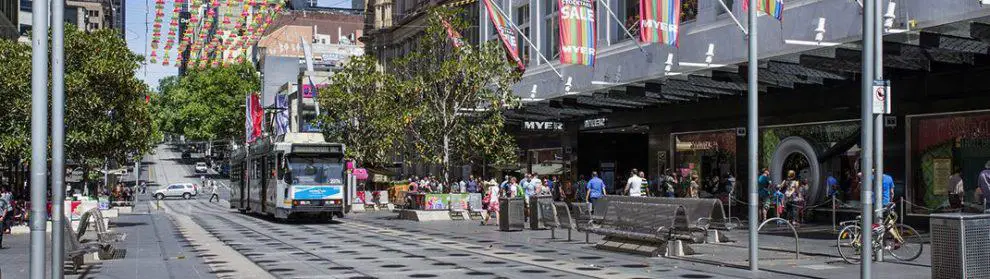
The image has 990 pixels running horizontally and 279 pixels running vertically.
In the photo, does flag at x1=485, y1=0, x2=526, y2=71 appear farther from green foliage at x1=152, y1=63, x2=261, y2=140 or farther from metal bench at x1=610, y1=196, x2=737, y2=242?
green foliage at x1=152, y1=63, x2=261, y2=140

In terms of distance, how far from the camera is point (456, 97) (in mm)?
37062

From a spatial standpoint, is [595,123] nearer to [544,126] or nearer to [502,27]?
[544,126]

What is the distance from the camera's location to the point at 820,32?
2500 cm

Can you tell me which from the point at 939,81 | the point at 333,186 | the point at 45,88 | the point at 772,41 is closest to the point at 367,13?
the point at 333,186

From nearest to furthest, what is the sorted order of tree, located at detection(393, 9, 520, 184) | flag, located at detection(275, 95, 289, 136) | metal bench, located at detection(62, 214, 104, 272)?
metal bench, located at detection(62, 214, 104, 272) < tree, located at detection(393, 9, 520, 184) < flag, located at detection(275, 95, 289, 136)

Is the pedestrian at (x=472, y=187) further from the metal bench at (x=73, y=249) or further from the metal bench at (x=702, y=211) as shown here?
the metal bench at (x=73, y=249)

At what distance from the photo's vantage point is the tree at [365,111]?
38.5 meters

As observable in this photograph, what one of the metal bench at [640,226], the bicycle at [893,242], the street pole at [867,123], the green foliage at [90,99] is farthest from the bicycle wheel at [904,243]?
the green foliage at [90,99]

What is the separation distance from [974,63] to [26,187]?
129ft

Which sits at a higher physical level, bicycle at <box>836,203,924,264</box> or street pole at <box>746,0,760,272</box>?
street pole at <box>746,0,760,272</box>

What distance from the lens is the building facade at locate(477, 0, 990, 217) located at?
2267cm

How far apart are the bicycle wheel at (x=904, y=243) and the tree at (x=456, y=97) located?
20336 mm

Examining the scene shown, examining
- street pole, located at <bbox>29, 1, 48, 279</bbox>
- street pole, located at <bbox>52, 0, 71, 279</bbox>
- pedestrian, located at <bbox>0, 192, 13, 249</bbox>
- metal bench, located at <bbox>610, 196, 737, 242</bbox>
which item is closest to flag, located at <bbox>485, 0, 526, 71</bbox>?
metal bench, located at <bbox>610, 196, 737, 242</bbox>

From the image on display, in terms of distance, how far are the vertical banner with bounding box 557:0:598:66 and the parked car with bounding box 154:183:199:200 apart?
179 feet
